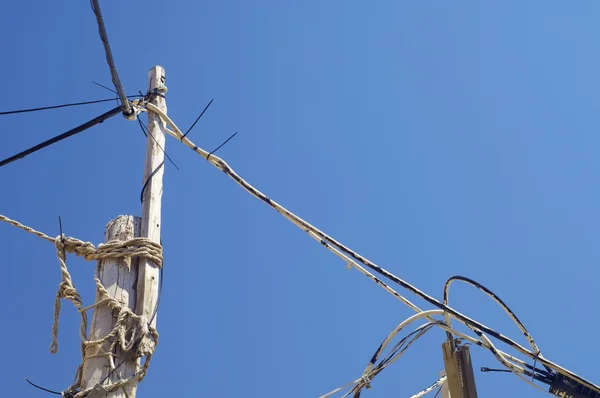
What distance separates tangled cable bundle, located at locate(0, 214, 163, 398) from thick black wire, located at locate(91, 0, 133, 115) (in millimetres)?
1186

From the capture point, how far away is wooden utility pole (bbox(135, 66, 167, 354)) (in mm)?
5773

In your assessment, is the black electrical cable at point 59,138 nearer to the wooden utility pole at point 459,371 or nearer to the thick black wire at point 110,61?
the thick black wire at point 110,61

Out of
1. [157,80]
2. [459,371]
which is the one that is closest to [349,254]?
[459,371]

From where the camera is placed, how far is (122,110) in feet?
21.5

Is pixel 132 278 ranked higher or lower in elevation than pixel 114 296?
higher

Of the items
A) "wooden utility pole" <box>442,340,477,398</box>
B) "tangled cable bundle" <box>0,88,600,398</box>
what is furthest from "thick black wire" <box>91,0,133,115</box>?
"wooden utility pole" <box>442,340,477,398</box>

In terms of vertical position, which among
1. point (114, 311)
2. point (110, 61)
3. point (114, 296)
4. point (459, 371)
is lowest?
point (459, 371)

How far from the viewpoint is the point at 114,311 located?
18.5 ft

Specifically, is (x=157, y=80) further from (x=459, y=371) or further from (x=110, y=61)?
(x=459, y=371)

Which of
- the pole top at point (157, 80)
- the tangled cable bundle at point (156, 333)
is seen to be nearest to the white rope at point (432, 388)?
the tangled cable bundle at point (156, 333)

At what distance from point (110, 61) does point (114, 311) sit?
71.5 inches

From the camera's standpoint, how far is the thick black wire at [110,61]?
5000 mm

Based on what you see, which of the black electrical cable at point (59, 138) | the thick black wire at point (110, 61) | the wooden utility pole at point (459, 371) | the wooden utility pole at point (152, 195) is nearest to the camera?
the thick black wire at point (110, 61)

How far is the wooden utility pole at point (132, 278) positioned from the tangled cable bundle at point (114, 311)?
3 cm
